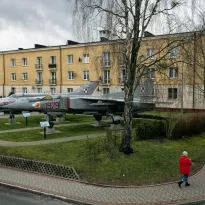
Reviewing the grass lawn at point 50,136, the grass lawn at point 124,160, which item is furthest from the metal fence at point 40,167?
the grass lawn at point 50,136

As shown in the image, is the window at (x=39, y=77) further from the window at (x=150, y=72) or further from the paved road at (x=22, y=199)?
the paved road at (x=22, y=199)

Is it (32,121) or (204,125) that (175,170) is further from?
(32,121)

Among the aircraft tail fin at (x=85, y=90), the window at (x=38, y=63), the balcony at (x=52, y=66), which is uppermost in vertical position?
the window at (x=38, y=63)

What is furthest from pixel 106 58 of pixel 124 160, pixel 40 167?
pixel 40 167

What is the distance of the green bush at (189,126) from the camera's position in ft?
66.7

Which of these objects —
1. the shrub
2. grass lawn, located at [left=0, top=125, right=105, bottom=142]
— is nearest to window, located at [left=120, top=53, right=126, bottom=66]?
the shrub

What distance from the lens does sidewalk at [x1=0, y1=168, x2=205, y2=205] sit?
9.83m

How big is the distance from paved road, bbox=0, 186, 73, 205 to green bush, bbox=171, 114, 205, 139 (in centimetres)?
1197

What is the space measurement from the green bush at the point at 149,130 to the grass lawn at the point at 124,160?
1.08 meters

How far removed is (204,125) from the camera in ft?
76.1

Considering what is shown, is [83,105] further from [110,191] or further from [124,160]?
[110,191]

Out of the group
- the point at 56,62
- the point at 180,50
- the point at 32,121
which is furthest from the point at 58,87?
the point at 180,50

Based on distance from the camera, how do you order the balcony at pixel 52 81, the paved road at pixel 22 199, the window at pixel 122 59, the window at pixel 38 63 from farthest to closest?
the window at pixel 38 63, the balcony at pixel 52 81, the window at pixel 122 59, the paved road at pixel 22 199

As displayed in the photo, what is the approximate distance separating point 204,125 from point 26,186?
1619 centimetres
